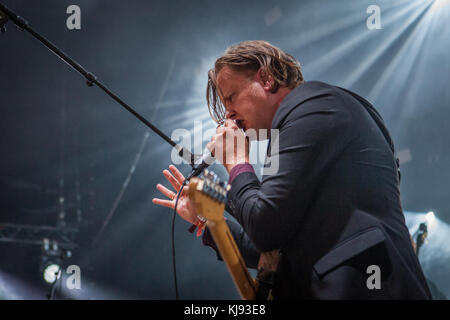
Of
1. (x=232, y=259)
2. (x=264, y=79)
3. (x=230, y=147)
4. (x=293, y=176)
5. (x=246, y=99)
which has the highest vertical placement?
(x=264, y=79)

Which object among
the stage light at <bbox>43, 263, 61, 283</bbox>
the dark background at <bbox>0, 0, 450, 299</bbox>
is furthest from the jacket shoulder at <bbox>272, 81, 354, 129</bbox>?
the stage light at <bbox>43, 263, 61, 283</bbox>

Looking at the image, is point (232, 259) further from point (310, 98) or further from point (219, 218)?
point (310, 98)

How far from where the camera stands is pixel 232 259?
1110 mm

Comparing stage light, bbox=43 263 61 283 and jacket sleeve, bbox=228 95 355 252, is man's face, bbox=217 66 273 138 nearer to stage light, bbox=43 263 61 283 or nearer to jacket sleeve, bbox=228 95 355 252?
jacket sleeve, bbox=228 95 355 252

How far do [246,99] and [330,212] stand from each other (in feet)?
2.51

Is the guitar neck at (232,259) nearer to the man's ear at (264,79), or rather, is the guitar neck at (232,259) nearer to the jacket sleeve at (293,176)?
the jacket sleeve at (293,176)

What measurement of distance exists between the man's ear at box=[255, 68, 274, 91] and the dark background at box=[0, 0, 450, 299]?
3.66 meters

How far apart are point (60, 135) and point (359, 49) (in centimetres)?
631

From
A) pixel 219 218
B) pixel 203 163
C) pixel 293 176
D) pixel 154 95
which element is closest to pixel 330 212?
pixel 293 176

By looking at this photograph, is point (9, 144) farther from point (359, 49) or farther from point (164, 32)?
point (359, 49)

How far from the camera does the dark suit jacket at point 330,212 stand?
953mm

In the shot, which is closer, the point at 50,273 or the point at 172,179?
the point at 172,179

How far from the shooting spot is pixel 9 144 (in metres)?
7.09
